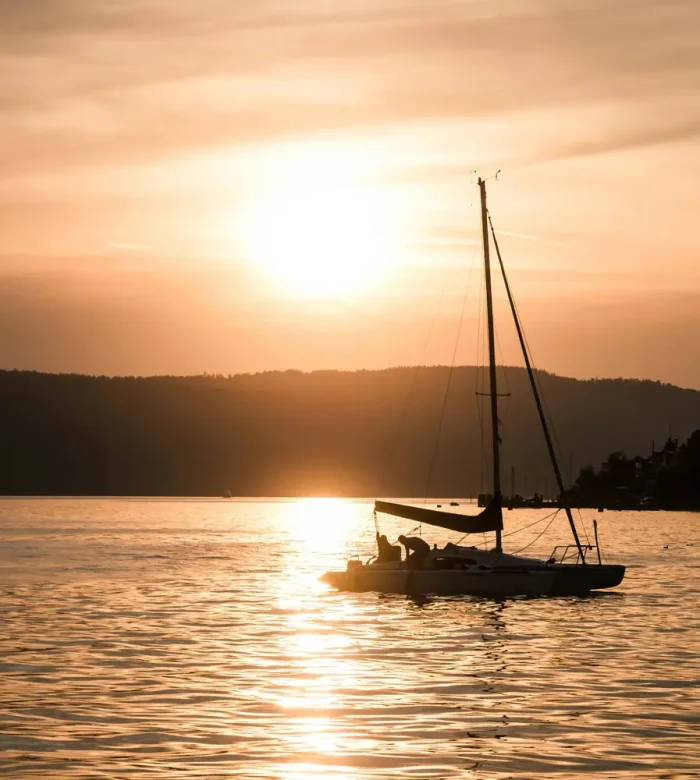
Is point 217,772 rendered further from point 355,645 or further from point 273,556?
point 273,556

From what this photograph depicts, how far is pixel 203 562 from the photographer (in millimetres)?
101875

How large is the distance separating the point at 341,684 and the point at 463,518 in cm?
3018

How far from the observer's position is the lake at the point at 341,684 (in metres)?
23.8

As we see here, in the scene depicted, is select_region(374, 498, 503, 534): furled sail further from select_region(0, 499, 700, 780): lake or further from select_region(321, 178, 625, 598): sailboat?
select_region(0, 499, 700, 780): lake

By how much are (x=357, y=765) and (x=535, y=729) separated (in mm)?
5286

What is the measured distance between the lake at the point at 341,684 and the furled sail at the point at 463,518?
3.62 m

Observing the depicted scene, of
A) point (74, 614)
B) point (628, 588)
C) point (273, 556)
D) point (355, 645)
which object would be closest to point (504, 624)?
point (355, 645)

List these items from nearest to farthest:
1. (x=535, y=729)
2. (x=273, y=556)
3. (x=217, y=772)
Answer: (x=217, y=772)
(x=535, y=729)
(x=273, y=556)

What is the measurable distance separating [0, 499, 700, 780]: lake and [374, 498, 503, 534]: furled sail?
3.62 m

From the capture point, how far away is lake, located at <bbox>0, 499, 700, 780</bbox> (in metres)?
23.8

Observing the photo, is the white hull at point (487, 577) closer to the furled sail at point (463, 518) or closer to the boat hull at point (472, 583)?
the boat hull at point (472, 583)

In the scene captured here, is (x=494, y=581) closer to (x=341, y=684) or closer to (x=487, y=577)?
(x=487, y=577)

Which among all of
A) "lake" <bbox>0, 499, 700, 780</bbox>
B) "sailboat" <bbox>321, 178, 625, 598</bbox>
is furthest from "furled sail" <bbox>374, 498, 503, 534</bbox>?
"lake" <bbox>0, 499, 700, 780</bbox>

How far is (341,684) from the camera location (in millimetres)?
33281
